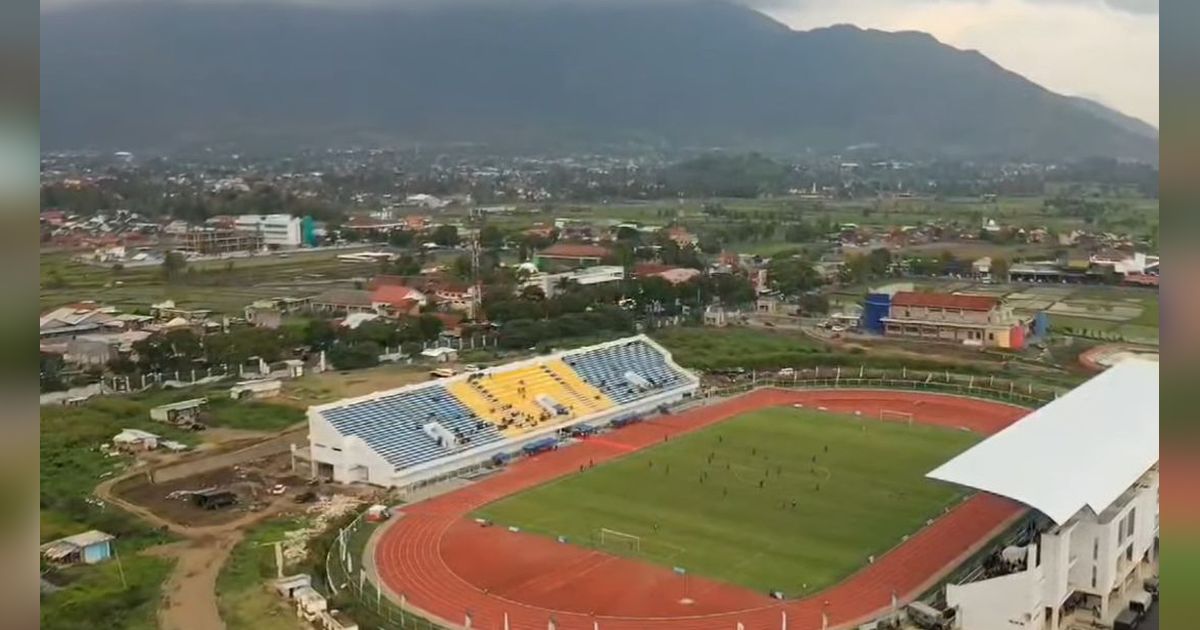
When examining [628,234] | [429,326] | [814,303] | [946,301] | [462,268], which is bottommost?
[429,326]

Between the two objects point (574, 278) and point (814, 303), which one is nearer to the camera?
point (814, 303)

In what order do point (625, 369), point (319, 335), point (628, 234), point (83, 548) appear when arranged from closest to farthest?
point (83, 548)
point (625, 369)
point (319, 335)
point (628, 234)

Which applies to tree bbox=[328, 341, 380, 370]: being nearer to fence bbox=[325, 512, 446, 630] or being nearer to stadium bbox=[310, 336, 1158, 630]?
stadium bbox=[310, 336, 1158, 630]

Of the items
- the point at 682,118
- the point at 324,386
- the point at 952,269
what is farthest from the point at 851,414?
the point at 682,118

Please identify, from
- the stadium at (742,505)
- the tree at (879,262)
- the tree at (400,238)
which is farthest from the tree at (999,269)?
the tree at (400,238)

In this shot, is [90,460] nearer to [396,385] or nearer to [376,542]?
[376,542]

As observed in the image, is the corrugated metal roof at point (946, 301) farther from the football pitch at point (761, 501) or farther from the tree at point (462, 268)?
the tree at point (462, 268)

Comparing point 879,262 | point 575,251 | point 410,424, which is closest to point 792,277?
point 879,262

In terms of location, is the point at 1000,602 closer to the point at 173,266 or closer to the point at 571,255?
the point at 173,266
